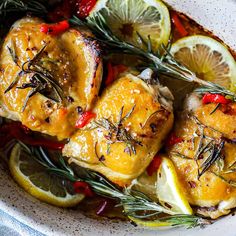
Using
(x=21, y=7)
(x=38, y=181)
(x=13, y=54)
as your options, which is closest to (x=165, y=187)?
(x=38, y=181)

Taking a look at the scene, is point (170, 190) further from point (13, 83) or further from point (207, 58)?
point (13, 83)

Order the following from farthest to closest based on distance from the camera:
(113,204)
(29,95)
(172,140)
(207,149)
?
1. (113,204)
2. (172,140)
3. (207,149)
4. (29,95)

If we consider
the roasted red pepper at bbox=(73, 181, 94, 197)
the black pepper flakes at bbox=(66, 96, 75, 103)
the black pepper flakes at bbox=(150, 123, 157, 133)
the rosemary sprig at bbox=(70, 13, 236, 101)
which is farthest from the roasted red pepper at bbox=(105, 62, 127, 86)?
the roasted red pepper at bbox=(73, 181, 94, 197)

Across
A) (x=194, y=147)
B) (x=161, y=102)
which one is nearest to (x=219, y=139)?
(x=194, y=147)

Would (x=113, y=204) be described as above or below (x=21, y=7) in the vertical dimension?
below

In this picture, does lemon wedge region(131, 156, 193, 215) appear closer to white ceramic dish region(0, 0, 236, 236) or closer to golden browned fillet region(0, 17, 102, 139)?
white ceramic dish region(0, 0, 236, 236)

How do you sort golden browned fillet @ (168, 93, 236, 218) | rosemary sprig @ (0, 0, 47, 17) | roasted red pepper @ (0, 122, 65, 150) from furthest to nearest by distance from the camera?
roasted red pepper @ (0, 122, 65, 150) → rosemary sprig @ (0, 0, 47, 17) → golden browned fillet @ (168, 93, 236, 218)
